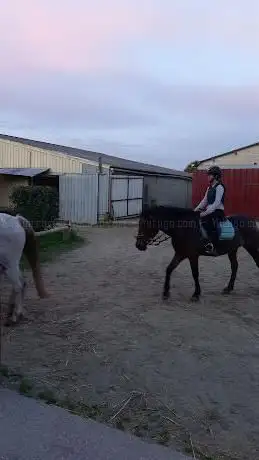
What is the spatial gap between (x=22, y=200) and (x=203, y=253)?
14146 mm

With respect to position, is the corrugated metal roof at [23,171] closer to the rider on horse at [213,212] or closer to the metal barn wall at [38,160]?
the metal barn wall at [38,160]

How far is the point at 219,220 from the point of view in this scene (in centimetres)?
790

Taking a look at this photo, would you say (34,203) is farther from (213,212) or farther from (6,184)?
(213,212)

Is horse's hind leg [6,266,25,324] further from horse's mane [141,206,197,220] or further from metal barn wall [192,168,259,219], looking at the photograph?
→ metal barn wall [192,168,259,219]

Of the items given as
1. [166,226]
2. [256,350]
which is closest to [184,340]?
[256,350]

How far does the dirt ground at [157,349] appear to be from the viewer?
376cm

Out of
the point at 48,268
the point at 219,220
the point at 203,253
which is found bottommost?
the point at 48,268

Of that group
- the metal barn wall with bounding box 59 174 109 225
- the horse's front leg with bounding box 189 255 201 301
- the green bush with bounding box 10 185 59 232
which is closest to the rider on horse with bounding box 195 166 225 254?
the horse's front leg with bounding box 189 255 201 301

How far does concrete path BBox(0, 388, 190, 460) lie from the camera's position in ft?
9.84

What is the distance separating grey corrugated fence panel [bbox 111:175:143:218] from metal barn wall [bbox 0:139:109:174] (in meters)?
1.12

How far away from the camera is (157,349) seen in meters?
5.20

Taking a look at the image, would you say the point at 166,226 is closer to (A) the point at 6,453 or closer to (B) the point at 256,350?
(B) the point at 256,350

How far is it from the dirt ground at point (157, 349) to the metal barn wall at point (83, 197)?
45.3 feet

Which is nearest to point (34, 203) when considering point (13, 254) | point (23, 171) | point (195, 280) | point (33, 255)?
point (23, 171)
